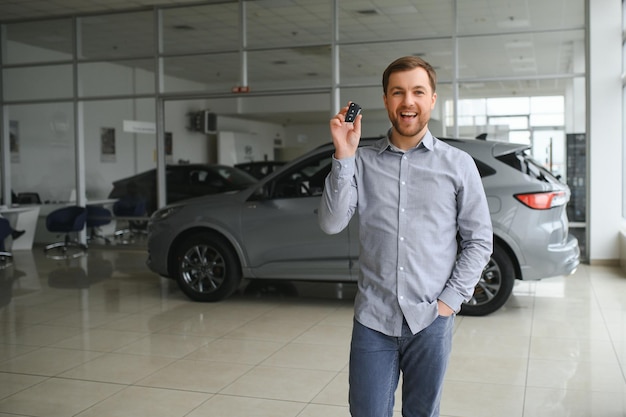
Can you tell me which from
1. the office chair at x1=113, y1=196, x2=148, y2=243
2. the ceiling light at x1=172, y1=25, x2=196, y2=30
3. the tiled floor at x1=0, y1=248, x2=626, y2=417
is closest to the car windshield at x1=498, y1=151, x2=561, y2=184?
the tiled floor at x1=0, y1=248, x2=626, y2=417

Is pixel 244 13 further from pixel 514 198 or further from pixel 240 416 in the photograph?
pixel 240 416

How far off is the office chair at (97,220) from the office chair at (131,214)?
0.16m

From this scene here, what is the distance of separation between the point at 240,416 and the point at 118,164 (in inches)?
337

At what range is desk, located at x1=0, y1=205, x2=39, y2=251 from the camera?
11.1m

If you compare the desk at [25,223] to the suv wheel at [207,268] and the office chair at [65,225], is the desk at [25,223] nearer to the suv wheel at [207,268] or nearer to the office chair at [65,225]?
the office chair at [65,225]

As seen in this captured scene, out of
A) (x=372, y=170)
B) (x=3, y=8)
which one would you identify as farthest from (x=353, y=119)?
(x=3, y=8)

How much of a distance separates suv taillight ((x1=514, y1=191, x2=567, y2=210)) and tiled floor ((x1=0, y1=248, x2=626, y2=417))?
958 millimetres

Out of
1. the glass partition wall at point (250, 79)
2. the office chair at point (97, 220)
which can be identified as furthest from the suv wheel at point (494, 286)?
the office chair at point (97, 220)

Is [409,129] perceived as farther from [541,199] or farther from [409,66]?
[541,199]

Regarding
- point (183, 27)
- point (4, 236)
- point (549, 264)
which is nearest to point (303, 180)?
point (549, 264)

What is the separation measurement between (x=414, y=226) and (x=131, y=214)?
388 inches

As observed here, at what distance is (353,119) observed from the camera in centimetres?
205

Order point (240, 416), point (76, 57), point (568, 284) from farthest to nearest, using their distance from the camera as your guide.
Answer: point (76, 57) < point (568, 284) < point (240, 416)

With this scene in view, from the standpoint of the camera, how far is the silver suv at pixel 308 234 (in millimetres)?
5934
